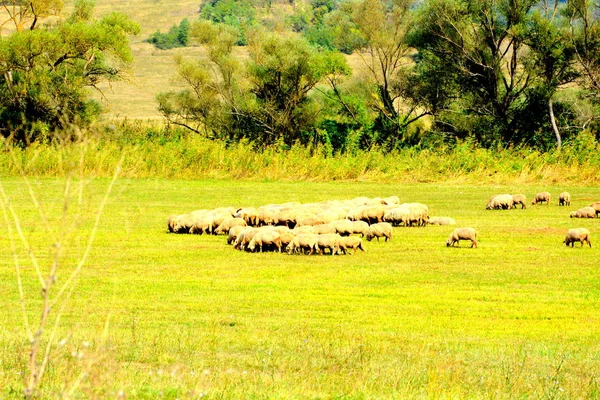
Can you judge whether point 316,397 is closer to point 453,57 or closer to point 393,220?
point 393,220

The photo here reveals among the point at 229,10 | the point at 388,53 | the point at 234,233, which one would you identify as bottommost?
the point at 234,233

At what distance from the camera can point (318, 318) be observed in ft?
39.6

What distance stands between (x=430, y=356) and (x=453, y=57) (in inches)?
1600

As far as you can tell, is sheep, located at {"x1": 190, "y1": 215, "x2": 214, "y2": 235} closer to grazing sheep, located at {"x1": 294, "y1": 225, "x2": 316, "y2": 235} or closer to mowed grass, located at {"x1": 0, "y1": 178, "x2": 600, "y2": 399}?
mowed grass, located at {"x1": 0, "y1": 178, "x2": 600, "y2": 399}

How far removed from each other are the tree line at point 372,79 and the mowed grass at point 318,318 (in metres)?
25.3

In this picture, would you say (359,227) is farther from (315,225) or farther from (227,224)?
(227,224)

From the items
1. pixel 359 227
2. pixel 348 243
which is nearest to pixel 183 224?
pixel 359 227

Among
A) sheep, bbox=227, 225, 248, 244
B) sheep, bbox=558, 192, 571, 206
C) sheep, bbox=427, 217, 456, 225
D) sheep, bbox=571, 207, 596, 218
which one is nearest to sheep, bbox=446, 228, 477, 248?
sheep, bbox=227, 225, 248, 244

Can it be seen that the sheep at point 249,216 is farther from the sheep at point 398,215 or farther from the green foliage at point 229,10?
the green foliage at point 229,10

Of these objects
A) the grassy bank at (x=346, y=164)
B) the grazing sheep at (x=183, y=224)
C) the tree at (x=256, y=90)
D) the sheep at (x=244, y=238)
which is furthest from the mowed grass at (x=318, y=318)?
the tree at (x=256, y=90)

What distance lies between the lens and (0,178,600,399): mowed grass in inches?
317

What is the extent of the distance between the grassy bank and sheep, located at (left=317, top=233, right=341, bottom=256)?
22044 mm

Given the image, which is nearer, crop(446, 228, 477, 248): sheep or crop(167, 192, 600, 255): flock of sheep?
crop(167, 192, 600, 255): flock of sheep

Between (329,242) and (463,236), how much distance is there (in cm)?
278
